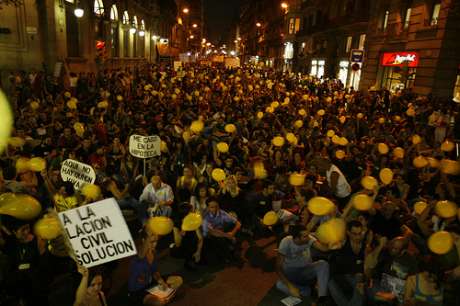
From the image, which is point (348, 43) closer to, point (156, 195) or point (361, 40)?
point (361, 40)

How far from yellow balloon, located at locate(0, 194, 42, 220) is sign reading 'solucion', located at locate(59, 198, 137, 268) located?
0.86 metres

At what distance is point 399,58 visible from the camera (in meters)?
22.8

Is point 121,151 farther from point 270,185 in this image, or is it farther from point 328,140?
point 328,140

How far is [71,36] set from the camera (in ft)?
79.3

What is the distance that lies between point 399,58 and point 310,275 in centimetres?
2106

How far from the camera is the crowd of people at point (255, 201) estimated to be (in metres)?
4.74

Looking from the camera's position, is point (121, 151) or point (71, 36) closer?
point (121, 151)

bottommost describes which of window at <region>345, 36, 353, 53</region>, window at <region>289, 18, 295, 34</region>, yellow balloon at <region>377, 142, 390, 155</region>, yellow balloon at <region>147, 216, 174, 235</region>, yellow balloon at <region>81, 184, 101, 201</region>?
yellow balloon at <region>147, 216, 174, 235</region>

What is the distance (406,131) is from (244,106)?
6109mm

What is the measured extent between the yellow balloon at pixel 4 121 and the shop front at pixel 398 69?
19745mm

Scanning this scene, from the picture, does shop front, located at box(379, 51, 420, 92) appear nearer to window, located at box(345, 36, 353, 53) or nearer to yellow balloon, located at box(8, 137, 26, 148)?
window, located at box(345, 36, 353, 53)

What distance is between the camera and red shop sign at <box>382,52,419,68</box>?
68.9ft

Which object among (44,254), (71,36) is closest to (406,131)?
(44,254)

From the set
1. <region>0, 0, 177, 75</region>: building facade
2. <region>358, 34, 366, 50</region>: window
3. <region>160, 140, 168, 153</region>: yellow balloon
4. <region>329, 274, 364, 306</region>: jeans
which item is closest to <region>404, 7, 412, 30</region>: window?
<region>358, 34, 366, 50</region>: window
